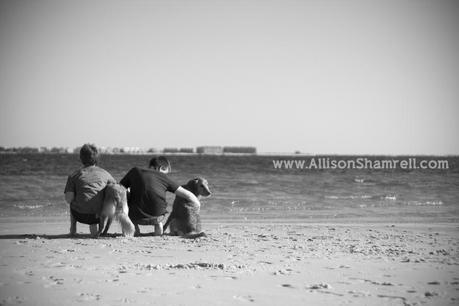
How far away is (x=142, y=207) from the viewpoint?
7.84 meters

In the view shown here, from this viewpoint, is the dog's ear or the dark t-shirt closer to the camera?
the dark t-shirt

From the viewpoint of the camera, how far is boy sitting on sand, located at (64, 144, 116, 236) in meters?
7.58

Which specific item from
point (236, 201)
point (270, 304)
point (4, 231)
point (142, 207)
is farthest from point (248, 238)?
point (236, 201)

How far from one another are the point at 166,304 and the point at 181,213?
12.8ft

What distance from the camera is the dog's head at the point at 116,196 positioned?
24.3 feet

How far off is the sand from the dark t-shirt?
1.54 ft

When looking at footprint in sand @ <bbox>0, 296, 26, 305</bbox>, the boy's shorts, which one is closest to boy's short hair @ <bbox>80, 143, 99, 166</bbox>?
the boy's shorts

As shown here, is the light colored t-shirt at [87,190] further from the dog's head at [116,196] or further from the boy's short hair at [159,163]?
the boy's short hair at [159,163]

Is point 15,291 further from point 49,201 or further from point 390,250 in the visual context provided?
point 49,201

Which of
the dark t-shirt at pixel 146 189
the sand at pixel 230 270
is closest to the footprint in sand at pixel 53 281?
the sand at pixel 230 270

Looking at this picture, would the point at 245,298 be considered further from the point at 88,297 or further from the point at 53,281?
the point at 53,281

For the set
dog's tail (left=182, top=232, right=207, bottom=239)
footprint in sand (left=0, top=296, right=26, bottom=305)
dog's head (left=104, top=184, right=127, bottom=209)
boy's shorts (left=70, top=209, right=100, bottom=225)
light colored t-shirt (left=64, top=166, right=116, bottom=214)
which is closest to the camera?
footprint in sand (left=0, top=296, right=26, bottom=305)

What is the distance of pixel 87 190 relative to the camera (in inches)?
298

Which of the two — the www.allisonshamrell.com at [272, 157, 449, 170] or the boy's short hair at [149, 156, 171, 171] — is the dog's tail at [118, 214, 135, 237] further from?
the www.allisonshamrell.com at [272, 157, 449, 170]
